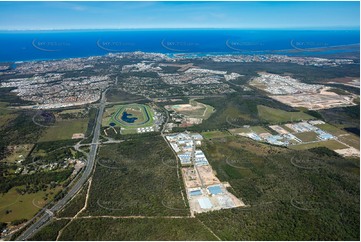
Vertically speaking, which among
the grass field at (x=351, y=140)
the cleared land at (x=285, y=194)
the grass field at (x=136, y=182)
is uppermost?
the grass field at (x=351, y=140)

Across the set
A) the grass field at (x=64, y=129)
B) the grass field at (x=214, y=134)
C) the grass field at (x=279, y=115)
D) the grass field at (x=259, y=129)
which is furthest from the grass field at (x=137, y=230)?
the grass field at (x=279, y=115)

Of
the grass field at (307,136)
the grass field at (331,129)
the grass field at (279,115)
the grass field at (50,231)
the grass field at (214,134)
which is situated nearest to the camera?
the grass field at (50,231)

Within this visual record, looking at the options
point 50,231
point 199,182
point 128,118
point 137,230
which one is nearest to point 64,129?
point 128,118

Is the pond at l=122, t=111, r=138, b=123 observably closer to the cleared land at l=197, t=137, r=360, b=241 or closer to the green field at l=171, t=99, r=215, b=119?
the green field at l=171, t=99, r=215, b=119

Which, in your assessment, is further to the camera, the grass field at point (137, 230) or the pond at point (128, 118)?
the pond at point (128, 118)

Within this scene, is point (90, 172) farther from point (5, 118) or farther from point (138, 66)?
point (138, 66)

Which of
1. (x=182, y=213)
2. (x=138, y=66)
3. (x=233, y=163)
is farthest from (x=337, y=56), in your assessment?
(x=182, y=213)

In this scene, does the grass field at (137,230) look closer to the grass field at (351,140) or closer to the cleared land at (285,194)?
the cleared land at (285,194)
